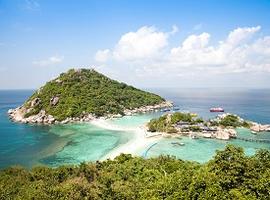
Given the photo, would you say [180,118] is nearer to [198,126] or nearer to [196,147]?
[198,126]

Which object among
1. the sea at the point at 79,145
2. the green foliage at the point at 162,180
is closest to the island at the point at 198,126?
the sea at the point at 79,145

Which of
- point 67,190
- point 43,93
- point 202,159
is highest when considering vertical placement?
point 43,93

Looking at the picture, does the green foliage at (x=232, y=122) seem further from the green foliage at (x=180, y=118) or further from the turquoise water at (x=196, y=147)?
the green foliage at (x=180, y=118)

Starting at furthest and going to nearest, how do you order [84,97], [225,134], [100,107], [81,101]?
[84,97] → [81,101] → [100,107] → [225,134]

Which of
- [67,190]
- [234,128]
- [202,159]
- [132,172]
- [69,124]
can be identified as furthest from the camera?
[69,124]

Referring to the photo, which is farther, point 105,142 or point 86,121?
point 86,121

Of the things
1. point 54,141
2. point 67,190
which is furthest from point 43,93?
point 67,190

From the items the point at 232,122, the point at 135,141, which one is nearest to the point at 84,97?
the point at 135,141

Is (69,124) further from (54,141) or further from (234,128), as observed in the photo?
(234,128)
